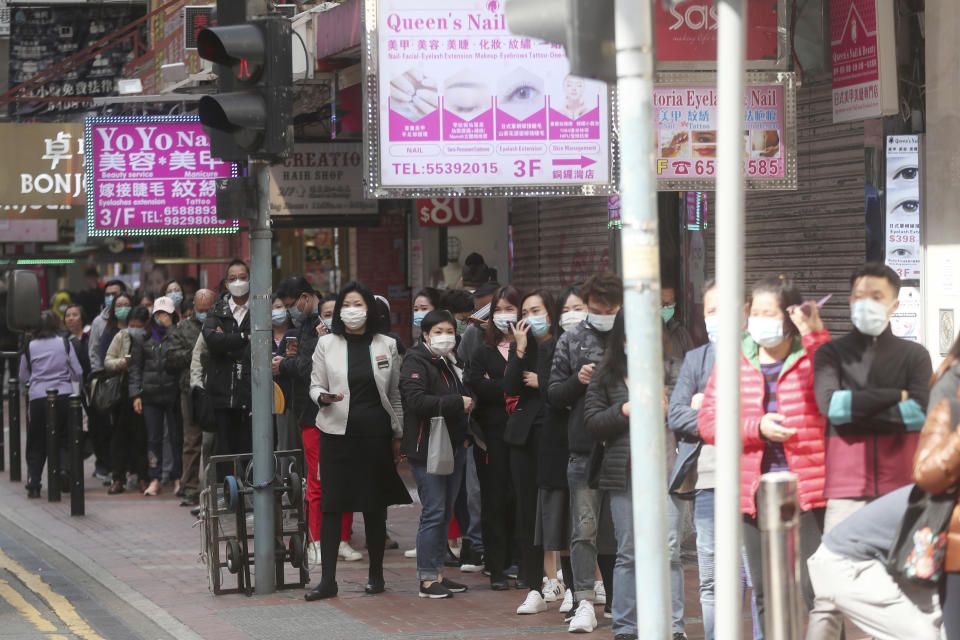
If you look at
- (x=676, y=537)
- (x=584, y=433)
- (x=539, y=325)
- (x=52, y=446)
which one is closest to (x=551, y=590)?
(x=584, y=433)

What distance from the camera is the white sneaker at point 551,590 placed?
9.45 metres

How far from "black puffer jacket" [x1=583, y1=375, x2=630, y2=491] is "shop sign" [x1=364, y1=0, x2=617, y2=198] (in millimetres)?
2692

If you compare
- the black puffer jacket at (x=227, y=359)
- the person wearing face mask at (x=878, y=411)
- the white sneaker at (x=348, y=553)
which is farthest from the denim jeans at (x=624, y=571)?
the black puffer jacket at (x=227, y=359)

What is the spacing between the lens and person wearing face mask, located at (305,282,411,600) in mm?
9625

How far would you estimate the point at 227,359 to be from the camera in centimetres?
1308

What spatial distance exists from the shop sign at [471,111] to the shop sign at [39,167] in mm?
10663

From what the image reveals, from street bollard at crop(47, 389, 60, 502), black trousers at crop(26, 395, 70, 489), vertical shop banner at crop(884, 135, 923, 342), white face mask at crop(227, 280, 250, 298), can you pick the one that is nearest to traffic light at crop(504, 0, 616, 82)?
vertical shop banner at crop(884, 135, 923, 342)

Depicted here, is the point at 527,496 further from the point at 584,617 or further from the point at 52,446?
the point at 52,446

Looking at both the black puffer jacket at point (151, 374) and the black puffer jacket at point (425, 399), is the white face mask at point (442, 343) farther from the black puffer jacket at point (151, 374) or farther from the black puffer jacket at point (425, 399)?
the black puffer jacket at point (151, 374)

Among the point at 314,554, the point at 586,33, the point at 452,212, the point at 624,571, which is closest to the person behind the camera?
the point at 586,33

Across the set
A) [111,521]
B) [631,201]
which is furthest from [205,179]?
[631,201]

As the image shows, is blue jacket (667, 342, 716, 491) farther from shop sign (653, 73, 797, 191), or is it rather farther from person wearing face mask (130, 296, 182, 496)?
person wearing face mask (130, 296, 182, 496)

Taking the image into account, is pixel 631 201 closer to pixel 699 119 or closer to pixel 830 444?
pixel 830 444

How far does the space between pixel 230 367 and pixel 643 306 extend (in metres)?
8.79
